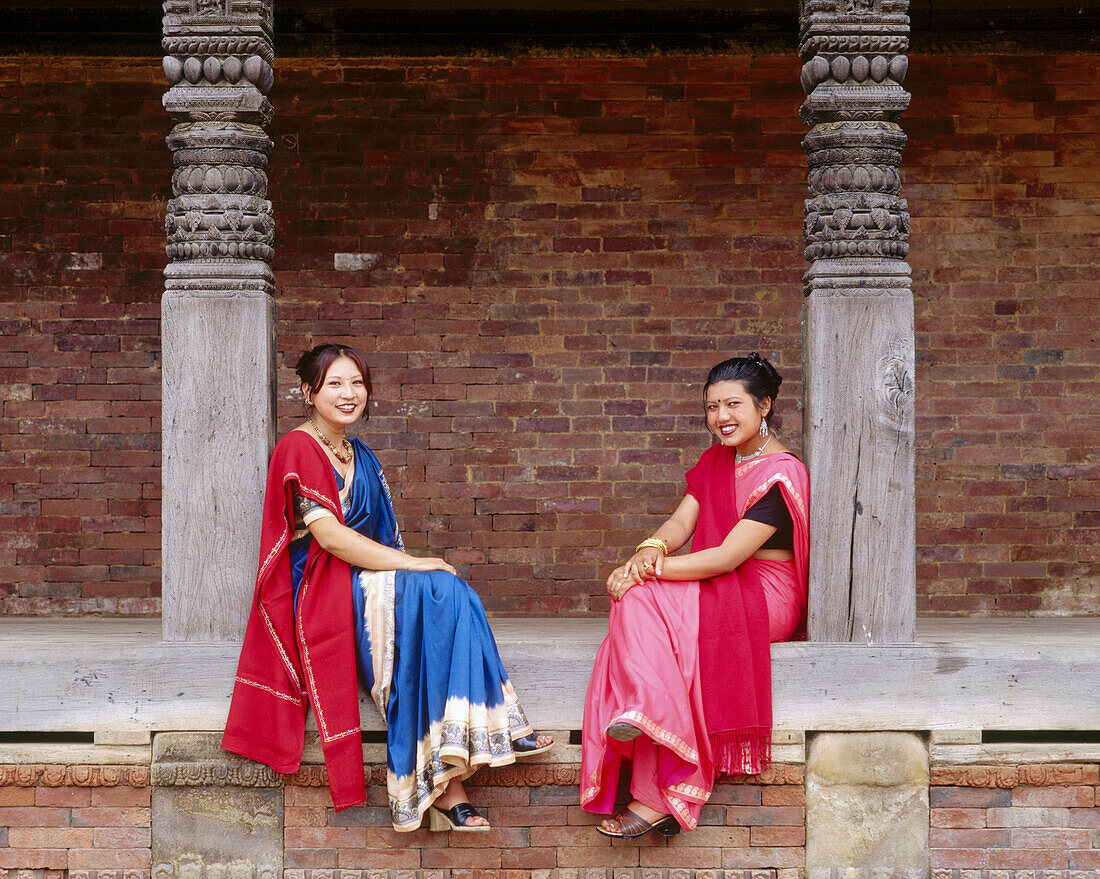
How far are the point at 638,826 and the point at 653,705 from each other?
455 mm

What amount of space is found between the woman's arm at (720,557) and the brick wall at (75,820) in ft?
6.41

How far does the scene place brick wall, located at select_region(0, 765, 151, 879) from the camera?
355cm

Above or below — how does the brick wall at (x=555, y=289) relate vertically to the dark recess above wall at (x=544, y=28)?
below

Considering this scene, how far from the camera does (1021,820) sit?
3.56 metres

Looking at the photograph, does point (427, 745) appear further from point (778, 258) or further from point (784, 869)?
point (778, 258)

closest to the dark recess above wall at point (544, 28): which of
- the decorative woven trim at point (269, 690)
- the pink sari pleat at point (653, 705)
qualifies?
the pink sari pleat at point (653, 705)

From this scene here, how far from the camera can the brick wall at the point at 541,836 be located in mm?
3529

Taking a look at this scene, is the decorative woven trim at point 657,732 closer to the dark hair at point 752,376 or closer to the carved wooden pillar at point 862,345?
the carved wooden pillar at point 862,345

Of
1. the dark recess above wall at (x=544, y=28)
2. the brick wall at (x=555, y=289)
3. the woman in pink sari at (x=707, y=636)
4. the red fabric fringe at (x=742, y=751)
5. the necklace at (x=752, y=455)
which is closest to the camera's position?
the woman in pink sari at (x=707, y=636)

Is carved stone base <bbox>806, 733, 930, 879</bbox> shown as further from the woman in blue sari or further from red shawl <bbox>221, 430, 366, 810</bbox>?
red shawl <bbox>221, 430, 366, 810</bbox>

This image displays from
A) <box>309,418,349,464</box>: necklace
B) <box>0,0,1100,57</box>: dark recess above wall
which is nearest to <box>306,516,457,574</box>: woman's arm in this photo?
<box>309,418,349,464</box>: necklace

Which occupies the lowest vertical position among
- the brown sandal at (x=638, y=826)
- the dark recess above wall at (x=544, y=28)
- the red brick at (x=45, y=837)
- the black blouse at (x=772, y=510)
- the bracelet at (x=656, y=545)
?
the red brick at (x=45, y=837)

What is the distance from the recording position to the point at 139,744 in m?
3.54

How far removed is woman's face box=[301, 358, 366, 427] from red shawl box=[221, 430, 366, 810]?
0.14m
